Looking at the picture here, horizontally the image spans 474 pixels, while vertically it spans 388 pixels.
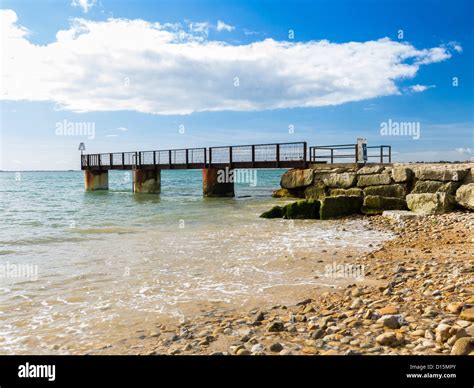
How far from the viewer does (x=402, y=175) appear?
54.5 ft

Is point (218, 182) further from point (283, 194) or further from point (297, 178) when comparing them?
point (297, 178)

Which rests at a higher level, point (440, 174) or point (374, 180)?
point (440, 174)

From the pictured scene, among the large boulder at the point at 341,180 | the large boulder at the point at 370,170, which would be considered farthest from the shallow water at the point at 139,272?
the large boulder at the point at 341,180

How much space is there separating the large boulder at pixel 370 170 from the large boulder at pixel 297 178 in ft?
11.1

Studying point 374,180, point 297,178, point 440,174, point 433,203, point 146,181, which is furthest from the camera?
point 146,181

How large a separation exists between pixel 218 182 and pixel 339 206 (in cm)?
1312

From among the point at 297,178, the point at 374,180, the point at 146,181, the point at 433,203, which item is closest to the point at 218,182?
the point at 297,178

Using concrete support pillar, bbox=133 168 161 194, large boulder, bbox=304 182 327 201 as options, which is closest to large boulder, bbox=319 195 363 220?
large boulder, bbox=304 182 327 201

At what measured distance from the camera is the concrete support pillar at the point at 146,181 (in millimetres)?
34031

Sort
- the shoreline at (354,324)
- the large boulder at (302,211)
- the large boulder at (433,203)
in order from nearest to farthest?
the shoreline at (354,324) < the large boulder at (433,203) < the large boulder at (302,211)

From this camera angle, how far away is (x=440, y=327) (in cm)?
383

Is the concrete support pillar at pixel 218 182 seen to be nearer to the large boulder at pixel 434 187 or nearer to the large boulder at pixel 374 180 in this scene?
the large boulder at pixel 374 180

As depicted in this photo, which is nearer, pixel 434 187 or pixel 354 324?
pixel 354 324
